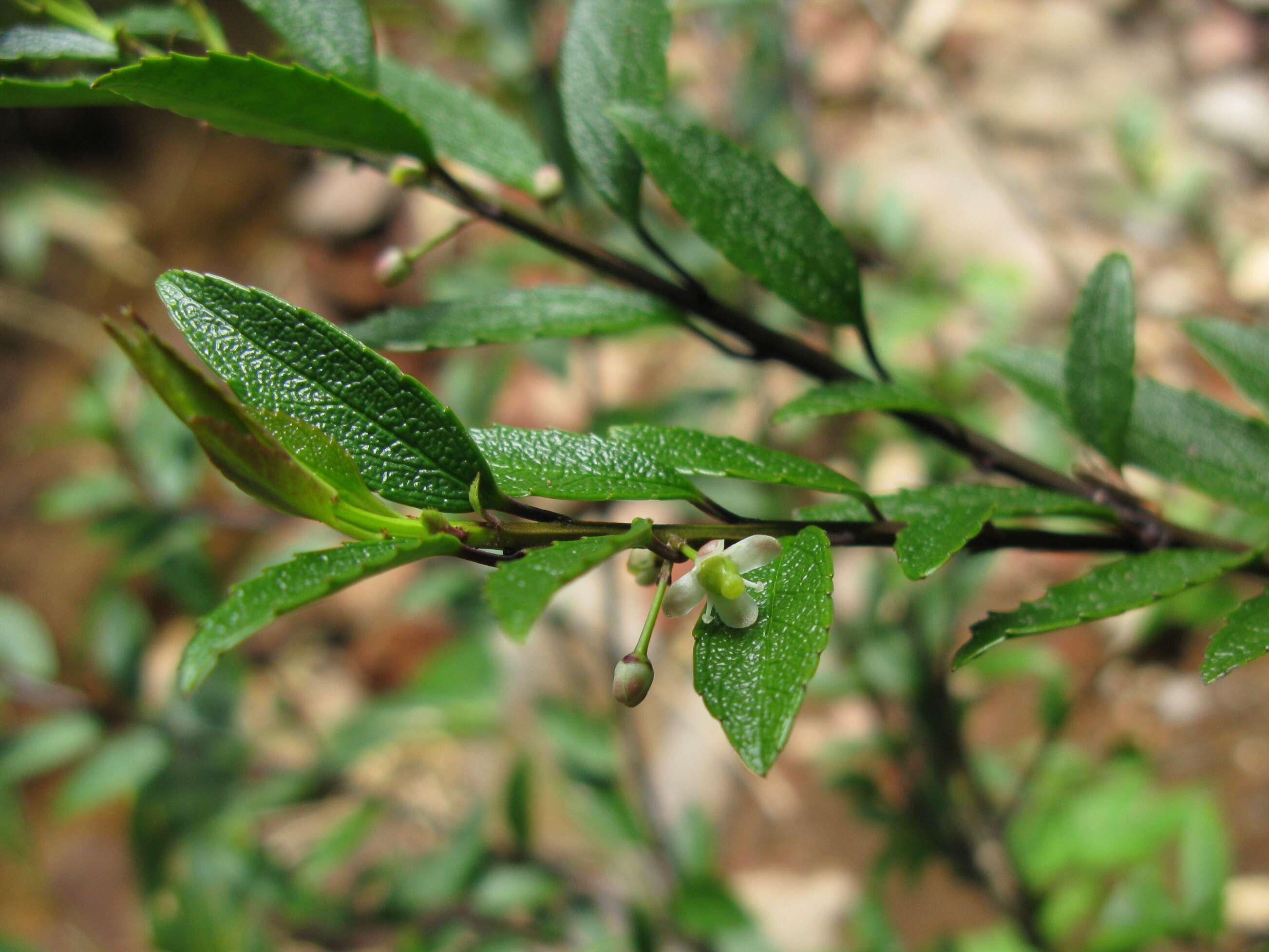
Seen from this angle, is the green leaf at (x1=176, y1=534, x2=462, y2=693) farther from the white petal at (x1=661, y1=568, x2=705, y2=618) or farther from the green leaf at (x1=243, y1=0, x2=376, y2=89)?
the green leaf at (x1=243, y1=0, x2=376, y2=89)

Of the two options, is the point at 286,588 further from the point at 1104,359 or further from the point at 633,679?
the point at 1104,359

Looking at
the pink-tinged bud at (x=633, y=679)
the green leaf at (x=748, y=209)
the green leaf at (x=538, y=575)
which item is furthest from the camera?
the green leaf at (x=748, y=209)

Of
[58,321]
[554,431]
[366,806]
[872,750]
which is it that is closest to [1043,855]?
[872,750]

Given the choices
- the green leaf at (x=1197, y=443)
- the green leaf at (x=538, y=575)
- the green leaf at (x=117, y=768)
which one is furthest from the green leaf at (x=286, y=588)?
the green leaf at (x=117, y=768)

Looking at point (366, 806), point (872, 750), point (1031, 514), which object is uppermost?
point (1031, 514)

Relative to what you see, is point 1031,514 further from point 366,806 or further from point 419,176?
point 366,806

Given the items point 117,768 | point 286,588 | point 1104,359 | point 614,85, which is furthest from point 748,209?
point 117,768

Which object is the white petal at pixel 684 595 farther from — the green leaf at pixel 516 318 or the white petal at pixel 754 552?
the green leaf at pixel 516 318
